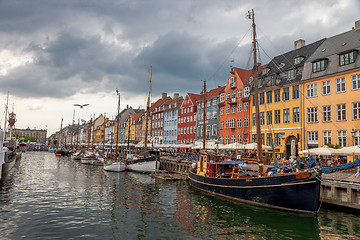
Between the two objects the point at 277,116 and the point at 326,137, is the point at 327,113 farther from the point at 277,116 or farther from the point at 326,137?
the point at 277,116

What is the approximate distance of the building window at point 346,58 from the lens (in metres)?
33.4

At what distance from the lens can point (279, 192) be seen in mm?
18266

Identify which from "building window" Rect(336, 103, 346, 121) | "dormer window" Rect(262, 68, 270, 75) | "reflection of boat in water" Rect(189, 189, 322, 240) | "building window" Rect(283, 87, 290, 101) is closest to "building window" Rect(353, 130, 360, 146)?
"building window" Rect(336, 103, 346, 121)

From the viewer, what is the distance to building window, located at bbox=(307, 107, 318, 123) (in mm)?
37250

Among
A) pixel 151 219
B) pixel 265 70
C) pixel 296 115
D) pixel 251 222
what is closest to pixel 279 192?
pixel 251 222

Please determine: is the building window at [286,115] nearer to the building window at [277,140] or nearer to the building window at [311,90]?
the building window at [277,140]

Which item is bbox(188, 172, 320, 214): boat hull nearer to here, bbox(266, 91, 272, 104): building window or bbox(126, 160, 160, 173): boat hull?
bbox(126, 160, 160, 173): boat hull

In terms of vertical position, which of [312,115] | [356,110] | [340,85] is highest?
[340,85]

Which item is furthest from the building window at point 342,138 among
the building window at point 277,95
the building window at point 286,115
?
the building window at point 277,95

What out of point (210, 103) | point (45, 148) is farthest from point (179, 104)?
point (45, 148)

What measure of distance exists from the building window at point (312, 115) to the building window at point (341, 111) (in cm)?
301

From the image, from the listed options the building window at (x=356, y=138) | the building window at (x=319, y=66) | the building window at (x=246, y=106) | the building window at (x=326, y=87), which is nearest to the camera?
the building window at (x=356, y=138)

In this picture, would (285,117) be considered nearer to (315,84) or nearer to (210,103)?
(315,84)

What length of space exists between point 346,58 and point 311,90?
234 inches
